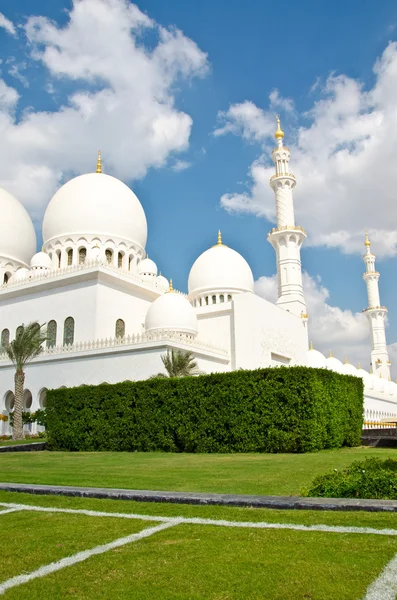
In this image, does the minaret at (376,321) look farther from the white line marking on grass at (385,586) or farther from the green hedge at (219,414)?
the white line marking on grass at (385,586)

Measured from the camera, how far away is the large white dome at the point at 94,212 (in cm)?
3288

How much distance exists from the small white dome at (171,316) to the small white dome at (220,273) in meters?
6.97

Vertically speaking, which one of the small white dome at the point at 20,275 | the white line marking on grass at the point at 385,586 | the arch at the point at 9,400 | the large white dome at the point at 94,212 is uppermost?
the large white dome at the point at 94,212

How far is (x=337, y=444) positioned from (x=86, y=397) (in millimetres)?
8745

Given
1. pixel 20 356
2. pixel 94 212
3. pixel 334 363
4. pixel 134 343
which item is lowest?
pixel 20 356

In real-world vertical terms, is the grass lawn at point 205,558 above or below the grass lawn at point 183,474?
below

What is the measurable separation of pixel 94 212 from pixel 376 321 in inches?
1235

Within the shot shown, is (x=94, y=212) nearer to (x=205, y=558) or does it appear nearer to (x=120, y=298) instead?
(x=120, y=298)

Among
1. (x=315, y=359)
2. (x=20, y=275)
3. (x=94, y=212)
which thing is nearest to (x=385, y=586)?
(x=94, y=212)

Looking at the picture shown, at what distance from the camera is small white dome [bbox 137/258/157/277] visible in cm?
3331

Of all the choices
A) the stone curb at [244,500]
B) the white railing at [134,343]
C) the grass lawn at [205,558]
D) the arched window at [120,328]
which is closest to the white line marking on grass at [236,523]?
the grass lawn at [205,558]

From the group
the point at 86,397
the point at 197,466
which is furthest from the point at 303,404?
the point at 86,397

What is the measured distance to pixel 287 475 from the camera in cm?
920

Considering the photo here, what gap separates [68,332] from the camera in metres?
29.7
